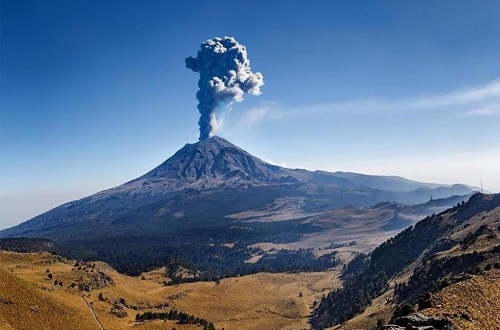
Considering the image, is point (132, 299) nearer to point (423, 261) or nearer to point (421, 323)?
→ point (423, 261)

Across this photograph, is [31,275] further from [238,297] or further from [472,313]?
[472,313]

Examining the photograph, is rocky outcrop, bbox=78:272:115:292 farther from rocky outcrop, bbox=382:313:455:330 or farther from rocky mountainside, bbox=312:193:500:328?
rocky outcrop, bbox=382:313:455:330

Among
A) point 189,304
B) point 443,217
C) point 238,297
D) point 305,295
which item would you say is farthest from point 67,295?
point 443,217

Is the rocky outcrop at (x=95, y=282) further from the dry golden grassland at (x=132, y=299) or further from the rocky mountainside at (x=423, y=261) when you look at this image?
the rocky mountainside at (x=423, y=261)

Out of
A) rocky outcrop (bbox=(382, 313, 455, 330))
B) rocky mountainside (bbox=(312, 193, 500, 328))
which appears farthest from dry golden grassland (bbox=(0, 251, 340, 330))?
rocky outcrop (bbox=(382, 313, 455, 330))

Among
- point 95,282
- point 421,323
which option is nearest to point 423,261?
point 421,323

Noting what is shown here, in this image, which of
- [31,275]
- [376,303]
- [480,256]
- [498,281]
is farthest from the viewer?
[31,275]

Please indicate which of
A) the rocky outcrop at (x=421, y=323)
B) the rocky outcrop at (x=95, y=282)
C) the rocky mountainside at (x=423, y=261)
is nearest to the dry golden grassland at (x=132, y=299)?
the rocky outcrop at (x=95, y=282)
